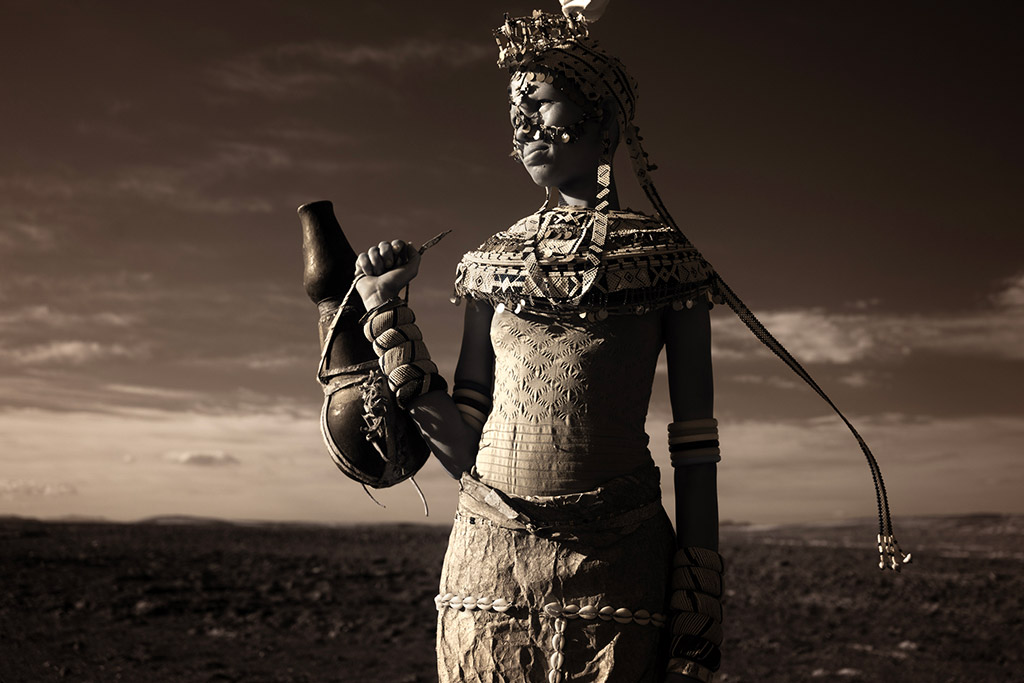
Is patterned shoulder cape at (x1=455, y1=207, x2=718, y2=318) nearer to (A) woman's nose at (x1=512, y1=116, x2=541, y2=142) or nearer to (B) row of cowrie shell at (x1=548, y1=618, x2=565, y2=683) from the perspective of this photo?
(A) woman's nose at (x1=512, y1=116, x2=541, y2=142)

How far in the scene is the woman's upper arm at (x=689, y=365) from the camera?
3.67 m

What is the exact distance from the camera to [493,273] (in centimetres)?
371

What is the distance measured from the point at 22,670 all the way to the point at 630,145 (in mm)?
8096

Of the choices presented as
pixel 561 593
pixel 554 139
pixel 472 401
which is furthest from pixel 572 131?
pixel 561 593

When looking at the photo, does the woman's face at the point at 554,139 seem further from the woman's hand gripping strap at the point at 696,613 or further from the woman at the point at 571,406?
the woman's hand gripping strap at the point at 696,613

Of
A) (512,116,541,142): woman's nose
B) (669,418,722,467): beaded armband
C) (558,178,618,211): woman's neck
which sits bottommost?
(669,418,722,467): beaded armband

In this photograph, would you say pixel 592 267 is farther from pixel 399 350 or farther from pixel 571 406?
pixel 399 350

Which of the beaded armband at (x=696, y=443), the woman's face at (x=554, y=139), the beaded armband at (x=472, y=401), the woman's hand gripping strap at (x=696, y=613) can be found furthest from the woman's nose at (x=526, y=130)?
the woman's hand gripping strap at (x=696, y=613)

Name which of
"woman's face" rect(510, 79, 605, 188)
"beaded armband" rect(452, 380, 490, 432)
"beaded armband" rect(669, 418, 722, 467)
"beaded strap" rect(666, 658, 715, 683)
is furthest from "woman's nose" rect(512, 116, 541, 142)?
"beaded strap" rect(666, 658, 715, 683)

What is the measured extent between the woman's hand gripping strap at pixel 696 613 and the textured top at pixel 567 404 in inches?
16.1

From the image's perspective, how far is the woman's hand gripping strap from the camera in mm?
3391

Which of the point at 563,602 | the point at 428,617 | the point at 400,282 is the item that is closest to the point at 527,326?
the point at 400,282

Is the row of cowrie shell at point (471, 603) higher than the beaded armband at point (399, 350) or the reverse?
the reverse

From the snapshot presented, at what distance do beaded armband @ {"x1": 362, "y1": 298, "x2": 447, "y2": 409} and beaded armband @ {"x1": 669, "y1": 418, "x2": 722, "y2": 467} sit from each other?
0.95 metres
